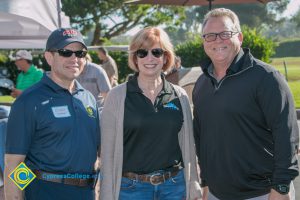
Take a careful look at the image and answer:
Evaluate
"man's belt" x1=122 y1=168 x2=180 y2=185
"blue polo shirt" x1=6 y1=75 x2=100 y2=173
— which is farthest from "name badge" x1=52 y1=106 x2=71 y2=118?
"man's belt" x1=122 y1=168 x2=180 y2=185

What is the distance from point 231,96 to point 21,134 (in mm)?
1278

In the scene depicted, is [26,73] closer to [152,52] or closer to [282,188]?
[152,52]

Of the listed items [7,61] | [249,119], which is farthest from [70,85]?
[7,61]

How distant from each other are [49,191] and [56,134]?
37 cm

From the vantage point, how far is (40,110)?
317 centimetres

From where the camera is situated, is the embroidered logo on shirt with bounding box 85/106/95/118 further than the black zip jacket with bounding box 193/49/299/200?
Yes

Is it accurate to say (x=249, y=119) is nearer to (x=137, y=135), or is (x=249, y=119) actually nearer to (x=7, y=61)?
(x=137, y=135)

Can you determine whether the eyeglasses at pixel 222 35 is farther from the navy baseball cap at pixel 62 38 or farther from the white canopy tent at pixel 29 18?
the white canopy tent at pixel 29 18

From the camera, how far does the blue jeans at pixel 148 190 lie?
137 inches

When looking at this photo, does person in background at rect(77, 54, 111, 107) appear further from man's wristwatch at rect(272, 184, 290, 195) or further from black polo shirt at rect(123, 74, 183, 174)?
man's wristwatch at rect(272, 184, 290, 195)

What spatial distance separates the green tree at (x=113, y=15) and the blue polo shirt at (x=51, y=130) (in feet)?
98.6

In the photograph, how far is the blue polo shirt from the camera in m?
3.14

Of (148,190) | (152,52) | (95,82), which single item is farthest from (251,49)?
(148,190)

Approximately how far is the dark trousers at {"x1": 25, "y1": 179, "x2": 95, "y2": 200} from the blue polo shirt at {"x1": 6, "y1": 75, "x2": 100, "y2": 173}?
10 centimetres
